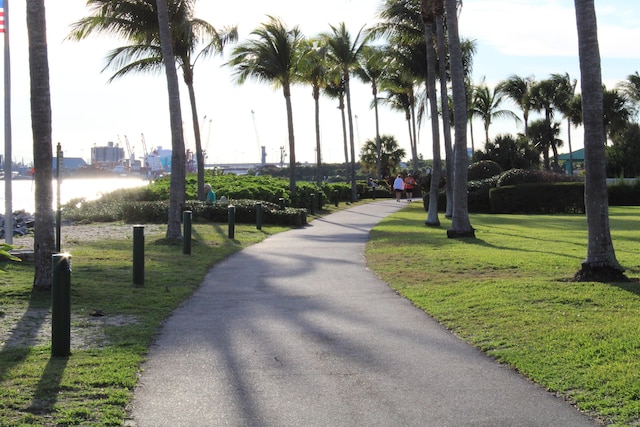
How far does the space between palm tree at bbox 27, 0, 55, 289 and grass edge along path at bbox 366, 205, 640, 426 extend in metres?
4.85

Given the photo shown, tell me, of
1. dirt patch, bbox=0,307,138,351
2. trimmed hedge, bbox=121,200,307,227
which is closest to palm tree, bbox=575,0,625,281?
dirt patch, bbox=0,307,138,351

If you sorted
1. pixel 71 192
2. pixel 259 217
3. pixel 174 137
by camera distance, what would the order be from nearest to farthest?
pixel 174 137 → pixel 259 217 → pixel 71 192

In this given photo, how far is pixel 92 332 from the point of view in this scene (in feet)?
27.8

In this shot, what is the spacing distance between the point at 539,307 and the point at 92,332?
4981 millimetres

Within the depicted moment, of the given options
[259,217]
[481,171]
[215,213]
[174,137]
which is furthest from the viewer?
[481,171]

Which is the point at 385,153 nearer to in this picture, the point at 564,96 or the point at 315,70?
the point at 564,96

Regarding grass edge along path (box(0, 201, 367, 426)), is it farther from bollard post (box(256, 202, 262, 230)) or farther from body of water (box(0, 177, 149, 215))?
bollard post (box(256, 202, 262, 230))

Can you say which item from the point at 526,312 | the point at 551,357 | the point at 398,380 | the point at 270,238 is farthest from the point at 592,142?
the point at 270,238

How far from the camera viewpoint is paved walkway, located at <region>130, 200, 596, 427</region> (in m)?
5.61

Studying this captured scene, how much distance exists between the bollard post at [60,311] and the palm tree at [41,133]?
358cm

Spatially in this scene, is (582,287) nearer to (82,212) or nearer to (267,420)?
(267,420)

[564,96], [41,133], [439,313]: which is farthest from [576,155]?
[41,133]

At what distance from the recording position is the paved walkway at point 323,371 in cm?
561

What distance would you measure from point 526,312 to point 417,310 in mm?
1374
